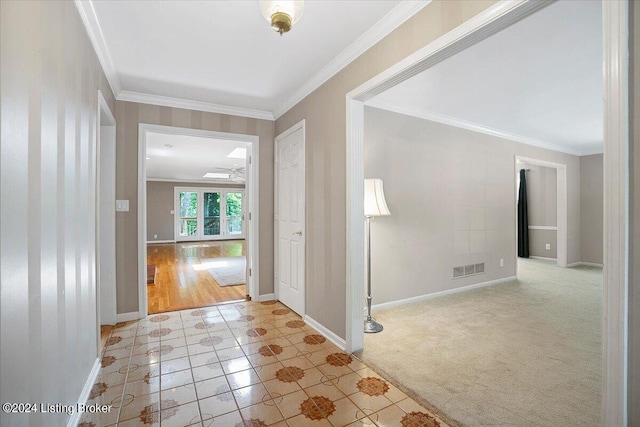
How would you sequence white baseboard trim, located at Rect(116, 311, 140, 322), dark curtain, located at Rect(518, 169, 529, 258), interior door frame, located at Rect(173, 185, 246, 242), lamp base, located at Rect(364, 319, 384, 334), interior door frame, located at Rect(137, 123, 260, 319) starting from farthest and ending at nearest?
1. interior door frame, located at Rect(173, 185, 246, 242)
2. dark curtain, located at Rect(518, 169, 529, 258)
3. interior door frame, located at Rect(137, 123, 260, 319)
4. white baseboard trim, located at Rect(116, 311, 140, 322)
5. lamp base, located at Rect(364, 319, 384, 334)

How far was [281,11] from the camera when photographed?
1.50m

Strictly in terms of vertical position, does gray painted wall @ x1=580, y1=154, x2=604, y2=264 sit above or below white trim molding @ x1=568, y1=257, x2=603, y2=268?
above

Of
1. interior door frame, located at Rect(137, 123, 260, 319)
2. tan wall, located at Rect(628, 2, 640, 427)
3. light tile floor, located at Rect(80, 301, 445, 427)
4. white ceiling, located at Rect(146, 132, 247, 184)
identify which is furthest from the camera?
white ceiling, located at Rect(146, 132, 247, 184)

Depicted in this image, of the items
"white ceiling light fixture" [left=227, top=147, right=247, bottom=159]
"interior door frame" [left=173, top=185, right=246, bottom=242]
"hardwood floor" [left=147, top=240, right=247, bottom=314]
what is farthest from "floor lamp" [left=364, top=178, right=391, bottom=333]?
"interior door frame" [left=173, top=185, right=246, bottom=242]

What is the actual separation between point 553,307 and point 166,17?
4.93m

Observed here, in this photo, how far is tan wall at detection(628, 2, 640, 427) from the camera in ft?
3.26

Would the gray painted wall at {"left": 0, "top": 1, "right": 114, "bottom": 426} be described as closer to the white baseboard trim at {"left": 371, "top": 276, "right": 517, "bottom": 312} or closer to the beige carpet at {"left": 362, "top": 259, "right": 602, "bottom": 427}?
the beige carpet at {"left": 362, "top": 259, "right": 602, "bottom": 427}

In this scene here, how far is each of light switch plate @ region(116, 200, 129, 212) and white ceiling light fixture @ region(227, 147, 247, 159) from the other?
9.45 feet

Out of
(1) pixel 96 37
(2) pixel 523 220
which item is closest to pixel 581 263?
(2) pixel 523 220

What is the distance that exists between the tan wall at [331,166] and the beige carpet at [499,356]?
0.60m

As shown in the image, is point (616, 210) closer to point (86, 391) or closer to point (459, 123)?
point (86, 391)

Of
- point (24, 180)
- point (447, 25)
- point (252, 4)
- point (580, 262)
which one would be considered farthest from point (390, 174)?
point (580, 262)

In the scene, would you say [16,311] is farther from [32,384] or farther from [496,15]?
[496,15]

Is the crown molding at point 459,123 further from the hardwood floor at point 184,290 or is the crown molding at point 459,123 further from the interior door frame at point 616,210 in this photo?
the hardwood floor at point 184,290
